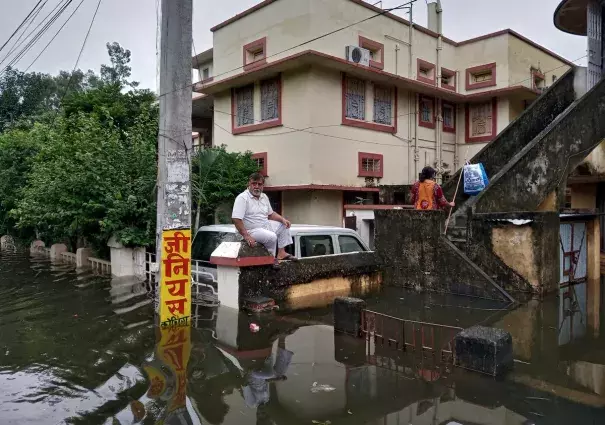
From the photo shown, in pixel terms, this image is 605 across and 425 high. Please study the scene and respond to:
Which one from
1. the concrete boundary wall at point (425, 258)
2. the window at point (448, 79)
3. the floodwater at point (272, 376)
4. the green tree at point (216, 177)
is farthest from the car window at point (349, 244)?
the window at point (448, 79)

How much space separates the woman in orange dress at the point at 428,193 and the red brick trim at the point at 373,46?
27.9ft

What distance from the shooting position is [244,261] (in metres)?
6.93

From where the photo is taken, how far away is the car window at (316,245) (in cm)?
834

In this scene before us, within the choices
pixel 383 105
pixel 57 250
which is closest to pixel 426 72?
pixel 383 105

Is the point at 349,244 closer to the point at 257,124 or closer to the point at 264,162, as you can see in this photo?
the point at 264,162

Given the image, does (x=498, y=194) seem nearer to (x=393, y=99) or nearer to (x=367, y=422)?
(x=367, y=422)

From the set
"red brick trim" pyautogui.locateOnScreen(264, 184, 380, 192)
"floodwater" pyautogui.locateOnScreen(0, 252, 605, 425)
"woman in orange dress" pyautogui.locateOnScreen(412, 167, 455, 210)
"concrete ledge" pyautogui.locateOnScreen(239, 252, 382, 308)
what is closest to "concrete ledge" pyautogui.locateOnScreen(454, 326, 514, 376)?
"floodwater" pyautogui.locateOnScreen(0, 252, 605, 425)

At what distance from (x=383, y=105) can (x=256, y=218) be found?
1148 cm

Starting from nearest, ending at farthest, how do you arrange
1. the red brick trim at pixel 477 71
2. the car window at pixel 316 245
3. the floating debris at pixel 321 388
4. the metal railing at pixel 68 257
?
the floating debris at pixel 321 388 → the car window at pixel 316 245 → the metal railing at pixel 68 257 → the red brick trim at pixel 477 71

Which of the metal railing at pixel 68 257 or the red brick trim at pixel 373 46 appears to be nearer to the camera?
the metal railing at pixel 68 257

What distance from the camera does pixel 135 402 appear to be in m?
3.98

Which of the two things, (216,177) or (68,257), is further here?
(216,177)

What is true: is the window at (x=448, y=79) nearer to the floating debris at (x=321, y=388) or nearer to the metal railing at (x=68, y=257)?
the metal railing at (x=68, y=257)

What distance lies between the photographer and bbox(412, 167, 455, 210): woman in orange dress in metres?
9.29
